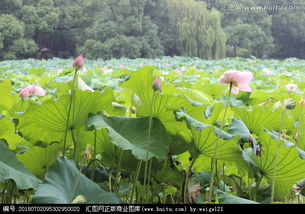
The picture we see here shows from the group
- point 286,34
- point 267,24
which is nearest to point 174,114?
point 267,24

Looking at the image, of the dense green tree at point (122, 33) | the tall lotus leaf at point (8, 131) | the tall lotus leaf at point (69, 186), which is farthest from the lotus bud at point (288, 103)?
the dense green tree at point (122, 33)

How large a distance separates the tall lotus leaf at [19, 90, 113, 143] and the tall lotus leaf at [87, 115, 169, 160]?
0.02 metres

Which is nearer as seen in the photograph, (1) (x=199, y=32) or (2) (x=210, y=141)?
(2) (x=210, y=141)

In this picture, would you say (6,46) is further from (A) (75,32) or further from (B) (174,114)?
(B) (174,114)

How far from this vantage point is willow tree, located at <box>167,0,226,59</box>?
593 inches

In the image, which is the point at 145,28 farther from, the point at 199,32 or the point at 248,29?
the point at 248,29

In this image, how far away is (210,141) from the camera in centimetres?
54

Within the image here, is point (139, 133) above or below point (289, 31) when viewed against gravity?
above

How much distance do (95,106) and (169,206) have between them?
7.5 inches

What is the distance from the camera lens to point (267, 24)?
20703 millimetres

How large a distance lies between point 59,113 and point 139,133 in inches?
4.3

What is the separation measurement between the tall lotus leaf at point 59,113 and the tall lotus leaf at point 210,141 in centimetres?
11

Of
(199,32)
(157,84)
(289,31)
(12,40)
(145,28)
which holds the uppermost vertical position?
(157,84)

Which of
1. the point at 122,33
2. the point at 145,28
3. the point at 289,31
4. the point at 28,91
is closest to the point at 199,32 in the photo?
the point at 145,28
